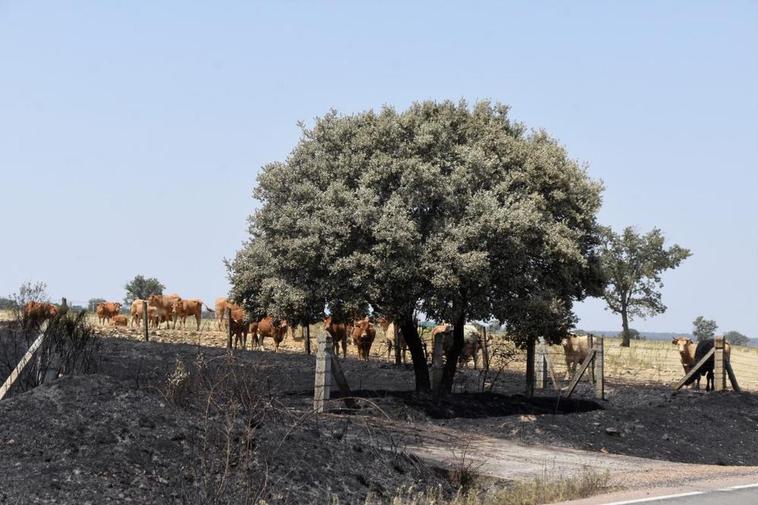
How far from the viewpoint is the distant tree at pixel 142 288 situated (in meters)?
110

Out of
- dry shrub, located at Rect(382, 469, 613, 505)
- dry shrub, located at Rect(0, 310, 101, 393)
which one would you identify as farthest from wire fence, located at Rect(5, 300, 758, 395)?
dry shrub, located at Rect(382, 469, 613, 505)

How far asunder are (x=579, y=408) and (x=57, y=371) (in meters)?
15.1

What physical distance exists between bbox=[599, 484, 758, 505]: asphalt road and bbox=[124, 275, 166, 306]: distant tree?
97.9 meters

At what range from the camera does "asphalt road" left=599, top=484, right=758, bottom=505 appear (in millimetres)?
13917

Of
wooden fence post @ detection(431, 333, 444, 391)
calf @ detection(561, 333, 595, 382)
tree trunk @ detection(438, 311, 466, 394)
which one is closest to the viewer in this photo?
wooden fence post @ detection(431, 333, 444, 391)

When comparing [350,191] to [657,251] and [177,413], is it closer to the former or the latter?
[177,413]

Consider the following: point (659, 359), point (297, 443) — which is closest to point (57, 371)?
point (297, 443)

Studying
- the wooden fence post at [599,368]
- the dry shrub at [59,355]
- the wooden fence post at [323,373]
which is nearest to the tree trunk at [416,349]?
the wooden fence post at [323,373]

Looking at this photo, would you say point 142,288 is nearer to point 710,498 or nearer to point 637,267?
point 637,267

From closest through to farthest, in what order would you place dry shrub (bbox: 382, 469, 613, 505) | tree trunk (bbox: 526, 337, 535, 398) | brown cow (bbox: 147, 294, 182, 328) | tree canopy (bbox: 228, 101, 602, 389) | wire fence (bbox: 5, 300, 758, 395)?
dry shrub (bbox: 382, 469, 613, 505), tree canopy (bbox: 228, 101, 602, 389), tree trunk (bbox: 526, 337, 535, 398), wire fence (bbox: 5, 300, 758, 395), brown cow (bbox: 147, 294, 182, 328)

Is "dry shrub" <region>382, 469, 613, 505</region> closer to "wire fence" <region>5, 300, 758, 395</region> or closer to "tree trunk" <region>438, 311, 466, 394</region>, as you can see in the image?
"tree trunk" <region>438, 311, 466, 394</region>

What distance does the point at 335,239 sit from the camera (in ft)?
82.1

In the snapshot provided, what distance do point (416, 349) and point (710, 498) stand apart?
13796 millimetres

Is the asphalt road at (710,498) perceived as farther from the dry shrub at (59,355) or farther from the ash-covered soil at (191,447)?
the dry shrub at (59,355)
